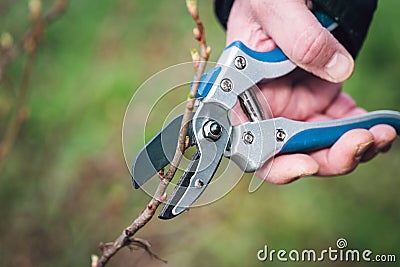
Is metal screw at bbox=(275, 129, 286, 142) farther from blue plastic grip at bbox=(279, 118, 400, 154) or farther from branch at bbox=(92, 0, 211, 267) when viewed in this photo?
branch at bbox=(92, 0, 211, 267)

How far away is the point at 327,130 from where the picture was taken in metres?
1.32

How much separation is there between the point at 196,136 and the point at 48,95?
1766 mm

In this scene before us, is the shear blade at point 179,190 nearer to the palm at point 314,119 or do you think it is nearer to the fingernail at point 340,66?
the palm at point 314,119

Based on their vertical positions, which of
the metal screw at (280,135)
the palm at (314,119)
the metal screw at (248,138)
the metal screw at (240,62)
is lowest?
the palm at (314,119)

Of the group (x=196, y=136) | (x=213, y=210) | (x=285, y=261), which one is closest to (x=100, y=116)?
(x=213, y=210)

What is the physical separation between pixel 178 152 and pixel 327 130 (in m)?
0.45

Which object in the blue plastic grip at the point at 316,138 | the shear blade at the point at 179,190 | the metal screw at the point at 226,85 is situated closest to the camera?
the shear blade at the point at 179,190

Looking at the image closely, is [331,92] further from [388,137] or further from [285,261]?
[285,261]

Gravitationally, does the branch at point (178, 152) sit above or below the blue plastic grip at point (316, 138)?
above

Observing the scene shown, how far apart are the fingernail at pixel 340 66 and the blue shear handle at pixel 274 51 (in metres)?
0.09

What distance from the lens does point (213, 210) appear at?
2252mm

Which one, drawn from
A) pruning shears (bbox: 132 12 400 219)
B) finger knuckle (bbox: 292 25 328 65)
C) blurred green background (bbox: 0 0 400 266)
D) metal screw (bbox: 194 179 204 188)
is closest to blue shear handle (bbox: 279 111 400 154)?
pruning shears (bbox: 132 12 400 219)

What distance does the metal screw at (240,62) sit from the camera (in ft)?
3.96

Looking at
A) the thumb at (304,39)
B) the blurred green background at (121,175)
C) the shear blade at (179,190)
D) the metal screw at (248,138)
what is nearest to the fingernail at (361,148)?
the thumb at (304,39)
